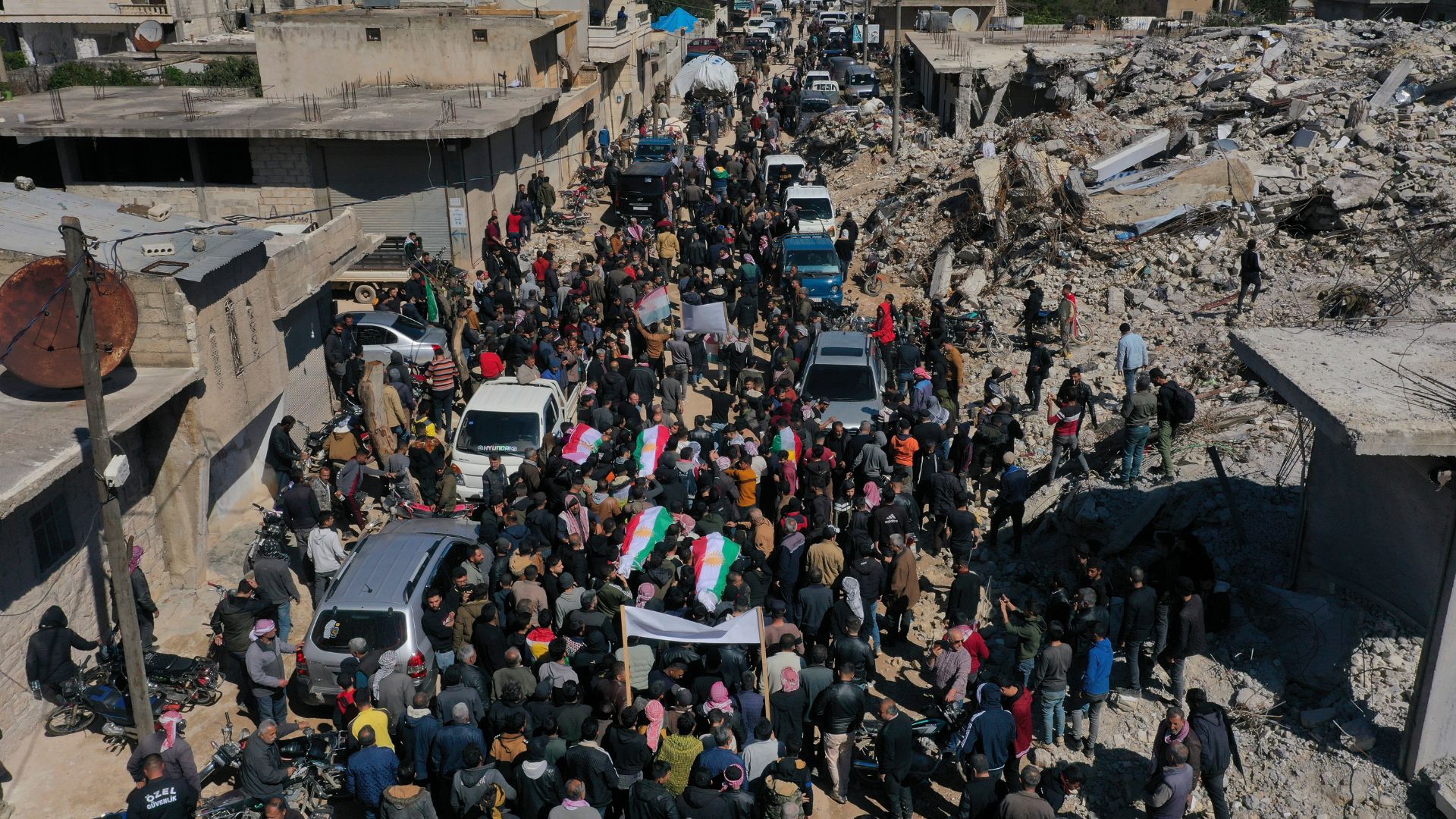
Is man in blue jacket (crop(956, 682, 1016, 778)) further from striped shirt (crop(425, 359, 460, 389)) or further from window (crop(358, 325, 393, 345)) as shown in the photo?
window (crop(358, 325, 393, 345))

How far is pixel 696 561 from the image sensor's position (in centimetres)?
1251

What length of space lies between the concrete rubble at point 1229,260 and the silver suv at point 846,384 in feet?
8.66

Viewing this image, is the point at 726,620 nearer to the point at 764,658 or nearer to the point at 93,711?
the point at 764,658

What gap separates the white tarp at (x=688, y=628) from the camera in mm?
10953

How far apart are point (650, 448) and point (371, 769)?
22.3 ft

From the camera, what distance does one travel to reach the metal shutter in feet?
89.2

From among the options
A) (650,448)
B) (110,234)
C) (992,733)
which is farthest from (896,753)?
(110,234)

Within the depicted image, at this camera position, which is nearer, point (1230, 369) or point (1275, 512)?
point (1275, 512)

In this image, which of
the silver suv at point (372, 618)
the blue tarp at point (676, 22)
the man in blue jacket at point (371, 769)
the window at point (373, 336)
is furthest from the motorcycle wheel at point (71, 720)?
the blue tarp at point (676, 22)

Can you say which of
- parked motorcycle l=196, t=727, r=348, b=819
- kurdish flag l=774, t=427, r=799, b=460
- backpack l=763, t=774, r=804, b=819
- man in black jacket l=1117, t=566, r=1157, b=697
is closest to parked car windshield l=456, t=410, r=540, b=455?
kurdish flag l=774, t=427, r=799, b=460

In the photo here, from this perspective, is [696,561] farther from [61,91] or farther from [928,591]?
[61,91]

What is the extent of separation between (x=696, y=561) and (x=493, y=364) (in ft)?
24.5

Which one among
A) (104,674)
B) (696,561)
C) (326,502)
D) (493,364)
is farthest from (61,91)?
(696,561)

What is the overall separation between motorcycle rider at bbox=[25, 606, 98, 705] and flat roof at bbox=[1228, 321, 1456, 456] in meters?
12.0
